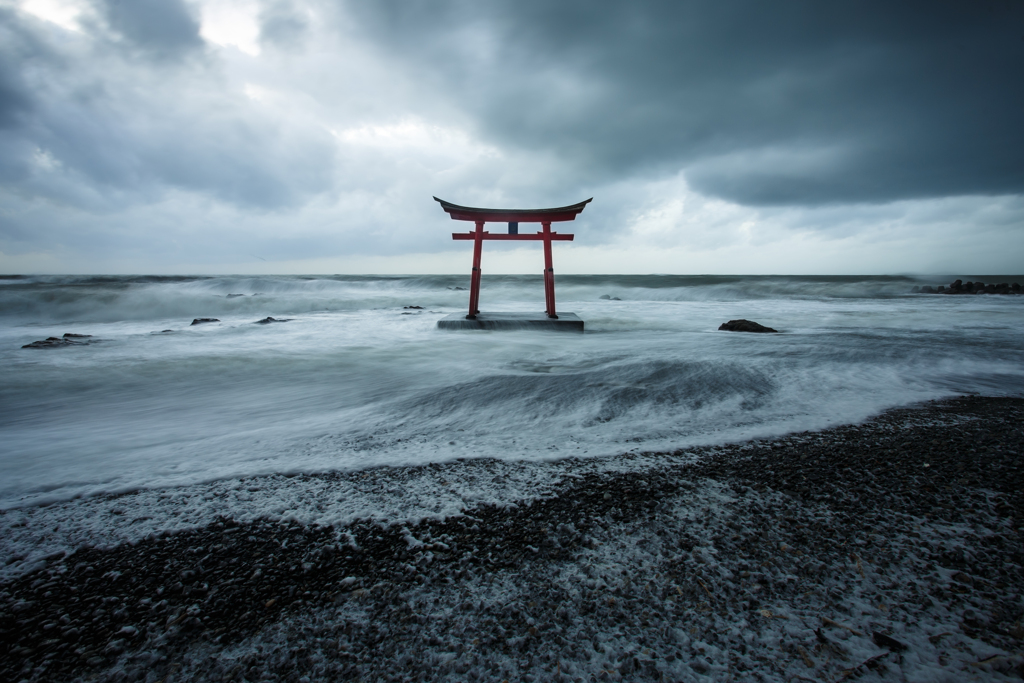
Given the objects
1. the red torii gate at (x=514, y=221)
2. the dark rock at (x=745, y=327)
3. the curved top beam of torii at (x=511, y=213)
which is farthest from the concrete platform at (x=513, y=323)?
the dark rock at (x=745, y=327)

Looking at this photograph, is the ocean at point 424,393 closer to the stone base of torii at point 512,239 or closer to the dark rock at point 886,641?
the stone base of torii at point 512,239

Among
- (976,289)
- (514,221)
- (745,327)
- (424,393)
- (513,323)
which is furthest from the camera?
(976,289)

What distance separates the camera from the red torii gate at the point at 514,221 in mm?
7469

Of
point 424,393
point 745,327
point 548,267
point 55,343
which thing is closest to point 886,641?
point 424,393

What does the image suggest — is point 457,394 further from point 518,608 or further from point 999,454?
point 999,454

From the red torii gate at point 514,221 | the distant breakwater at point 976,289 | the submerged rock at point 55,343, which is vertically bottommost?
the submerged rock at point 55,343

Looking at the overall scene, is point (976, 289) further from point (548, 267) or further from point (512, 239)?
point (512, 239)

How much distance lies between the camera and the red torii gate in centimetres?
747

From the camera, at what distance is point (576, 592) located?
1.05 meters

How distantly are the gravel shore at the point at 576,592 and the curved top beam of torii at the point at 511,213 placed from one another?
653cm

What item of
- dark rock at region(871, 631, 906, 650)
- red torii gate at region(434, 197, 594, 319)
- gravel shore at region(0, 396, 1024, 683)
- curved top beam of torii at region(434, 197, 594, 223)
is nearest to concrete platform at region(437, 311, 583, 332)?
red torii gate at region(434, 197, 594, 319)

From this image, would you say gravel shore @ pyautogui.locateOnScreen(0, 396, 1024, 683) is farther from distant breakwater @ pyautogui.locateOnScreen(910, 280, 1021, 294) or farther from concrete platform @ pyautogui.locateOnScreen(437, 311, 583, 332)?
distant breakwater @ pyautogui.locateOnScreen(910, 280, 1021, 294)

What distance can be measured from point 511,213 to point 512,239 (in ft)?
1.57

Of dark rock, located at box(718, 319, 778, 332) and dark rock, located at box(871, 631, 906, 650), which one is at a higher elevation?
dark rock, located at box(718, 319, 778, 332)
